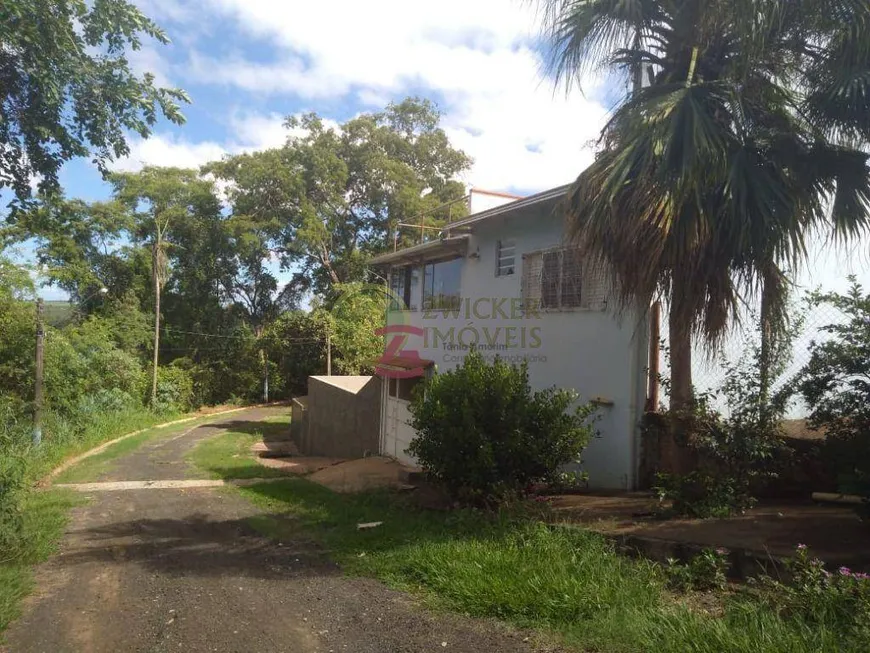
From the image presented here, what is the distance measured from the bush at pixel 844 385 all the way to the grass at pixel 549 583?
1.99 metres

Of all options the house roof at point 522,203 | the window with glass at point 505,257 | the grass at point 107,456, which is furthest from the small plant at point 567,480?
the grass at point 107,456

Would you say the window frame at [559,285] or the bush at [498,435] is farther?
the window frame at [559,285]

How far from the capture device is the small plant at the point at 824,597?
370cm

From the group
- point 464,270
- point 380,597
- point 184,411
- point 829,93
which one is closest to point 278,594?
point 380,597

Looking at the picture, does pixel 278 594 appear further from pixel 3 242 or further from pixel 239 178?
pixel 239 178

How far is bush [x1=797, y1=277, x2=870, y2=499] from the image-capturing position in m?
5.46

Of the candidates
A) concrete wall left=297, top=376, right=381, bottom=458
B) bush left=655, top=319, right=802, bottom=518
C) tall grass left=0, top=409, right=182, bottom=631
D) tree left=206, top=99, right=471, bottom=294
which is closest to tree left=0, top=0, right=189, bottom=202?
tall grass left=0, top=409, right=182, bottom=631

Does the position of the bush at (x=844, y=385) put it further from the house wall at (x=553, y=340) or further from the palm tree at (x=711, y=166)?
the house wall at (x=553, y=340)

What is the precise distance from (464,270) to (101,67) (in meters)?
7.80

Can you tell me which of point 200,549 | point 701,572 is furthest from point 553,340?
point 200,549

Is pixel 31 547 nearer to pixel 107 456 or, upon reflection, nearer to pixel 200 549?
pixel 200 549

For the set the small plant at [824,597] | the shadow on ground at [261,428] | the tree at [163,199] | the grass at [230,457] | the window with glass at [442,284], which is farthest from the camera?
the tree at [163,199]

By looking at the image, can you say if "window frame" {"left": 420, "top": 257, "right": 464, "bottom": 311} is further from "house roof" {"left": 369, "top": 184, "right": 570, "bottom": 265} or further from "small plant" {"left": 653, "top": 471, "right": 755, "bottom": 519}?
"small plant" {"left": 653, "top": 471, "right": 755, "bottom": 519}

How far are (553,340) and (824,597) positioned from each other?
22.5ft
